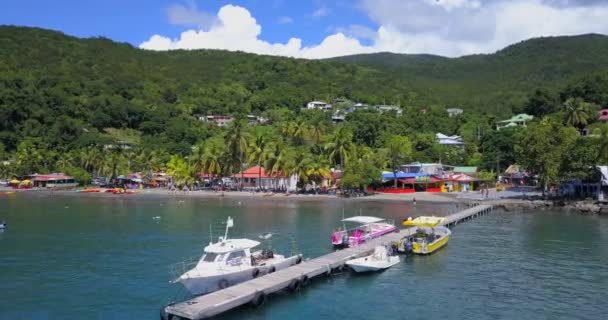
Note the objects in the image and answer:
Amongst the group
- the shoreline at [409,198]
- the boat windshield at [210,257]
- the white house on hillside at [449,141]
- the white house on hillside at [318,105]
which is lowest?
the boat windshield at [210,257]

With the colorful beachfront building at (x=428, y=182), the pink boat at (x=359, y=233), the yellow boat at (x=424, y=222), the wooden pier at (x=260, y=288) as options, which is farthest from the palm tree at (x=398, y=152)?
the wooden pier at (x=260, y=288)

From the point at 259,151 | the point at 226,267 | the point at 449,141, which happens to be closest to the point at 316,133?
the point at 259,151

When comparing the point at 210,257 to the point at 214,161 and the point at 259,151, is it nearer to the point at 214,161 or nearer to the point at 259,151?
the point at 259,151

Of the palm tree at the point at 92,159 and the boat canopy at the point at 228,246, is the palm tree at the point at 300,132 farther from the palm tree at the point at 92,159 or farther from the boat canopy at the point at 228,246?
the boat canopy at the point at 228,246

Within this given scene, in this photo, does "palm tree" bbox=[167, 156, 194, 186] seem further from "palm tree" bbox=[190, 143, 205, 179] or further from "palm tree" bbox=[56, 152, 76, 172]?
"palm tree" bbox=[56, 152, 76, 172]

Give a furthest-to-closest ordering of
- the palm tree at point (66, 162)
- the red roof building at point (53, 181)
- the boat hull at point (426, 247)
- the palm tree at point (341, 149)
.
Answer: the palm tree at point (66, 162) → the red roof building at point (53, 181) → the palm tree at point (341, 149) → the boat hull at point (426, 247)

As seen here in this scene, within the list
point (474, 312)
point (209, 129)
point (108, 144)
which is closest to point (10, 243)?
point (474, 312)

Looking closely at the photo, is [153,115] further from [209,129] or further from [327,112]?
[327,112]
